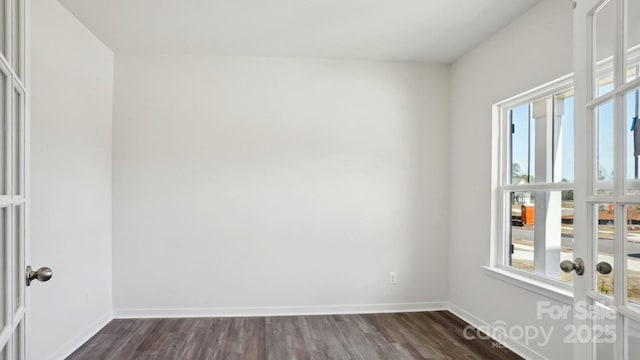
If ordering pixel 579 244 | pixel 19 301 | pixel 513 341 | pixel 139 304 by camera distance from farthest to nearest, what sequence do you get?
pixel 139 304 < pixel 513 341 < pixel 579 244 < pixel 19 301

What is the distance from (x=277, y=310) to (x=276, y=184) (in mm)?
1257

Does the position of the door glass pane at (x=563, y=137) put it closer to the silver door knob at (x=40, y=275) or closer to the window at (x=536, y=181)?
the window at (x=536, y=181)

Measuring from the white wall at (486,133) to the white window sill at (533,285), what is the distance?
5cm

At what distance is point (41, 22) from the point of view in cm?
252

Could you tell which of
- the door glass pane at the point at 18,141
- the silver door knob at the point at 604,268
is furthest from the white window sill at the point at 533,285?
the door glass pane at the point at 18,141

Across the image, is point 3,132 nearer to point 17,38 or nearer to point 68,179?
point 17,38

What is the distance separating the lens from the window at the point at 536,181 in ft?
8.53

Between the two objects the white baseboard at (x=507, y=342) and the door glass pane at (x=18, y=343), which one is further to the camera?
the white baseboard at (x=507, y=342)

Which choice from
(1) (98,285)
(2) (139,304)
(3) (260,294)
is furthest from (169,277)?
(3) (260,294)

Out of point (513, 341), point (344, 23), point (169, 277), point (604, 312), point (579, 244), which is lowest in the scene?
point (513, 341)

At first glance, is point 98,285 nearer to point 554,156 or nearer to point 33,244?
point 33,244

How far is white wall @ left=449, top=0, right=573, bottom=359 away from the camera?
101 inches

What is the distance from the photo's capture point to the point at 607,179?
50.5 inches

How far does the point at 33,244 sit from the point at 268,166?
199 centimetres
